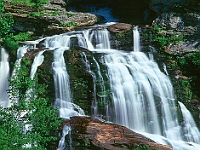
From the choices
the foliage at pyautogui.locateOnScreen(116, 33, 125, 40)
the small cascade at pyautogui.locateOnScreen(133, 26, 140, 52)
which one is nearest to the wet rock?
the foliage at pyautogui.locateOnScreen(116, 33, 125, 40)

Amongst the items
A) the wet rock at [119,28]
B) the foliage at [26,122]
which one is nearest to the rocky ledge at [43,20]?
the wet rock at [119,28]

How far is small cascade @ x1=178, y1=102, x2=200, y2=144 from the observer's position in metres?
10.8

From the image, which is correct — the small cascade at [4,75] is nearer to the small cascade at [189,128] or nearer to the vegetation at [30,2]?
the vegetation at [30,2]

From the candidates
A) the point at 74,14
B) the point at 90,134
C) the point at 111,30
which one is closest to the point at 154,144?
the point at 90,134

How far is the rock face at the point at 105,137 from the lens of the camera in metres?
8.73

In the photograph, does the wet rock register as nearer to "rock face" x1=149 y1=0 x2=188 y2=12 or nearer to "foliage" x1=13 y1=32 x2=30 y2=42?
"rock face" x1=149 y1=0 x2=188 y2=12

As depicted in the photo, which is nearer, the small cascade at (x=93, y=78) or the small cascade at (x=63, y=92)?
the small cascade at (x=63, y=92)

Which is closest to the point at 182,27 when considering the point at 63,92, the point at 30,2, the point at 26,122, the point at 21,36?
the point at 63,92

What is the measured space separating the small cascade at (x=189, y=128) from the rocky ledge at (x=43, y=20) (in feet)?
22.7

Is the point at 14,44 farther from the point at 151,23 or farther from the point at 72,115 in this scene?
the point at 151,23


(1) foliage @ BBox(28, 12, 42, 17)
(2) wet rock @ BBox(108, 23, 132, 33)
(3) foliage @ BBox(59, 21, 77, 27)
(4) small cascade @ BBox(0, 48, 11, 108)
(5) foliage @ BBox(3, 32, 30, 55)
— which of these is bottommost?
(4) small cascade @ BBox(0, 48, 11, 108)

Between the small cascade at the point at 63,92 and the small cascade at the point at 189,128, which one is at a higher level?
the small cascade at the point at 63,92

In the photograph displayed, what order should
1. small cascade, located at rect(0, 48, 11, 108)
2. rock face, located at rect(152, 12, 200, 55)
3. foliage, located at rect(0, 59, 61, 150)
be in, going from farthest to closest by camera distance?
rock face, located at rect(152, 12, 200, 55), small cascade, located at rect(0, 48, 11, 108), foliage, located at rect(0, 59, 61, 150)

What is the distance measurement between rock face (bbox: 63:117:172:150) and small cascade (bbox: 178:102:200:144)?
2118 millimetres
